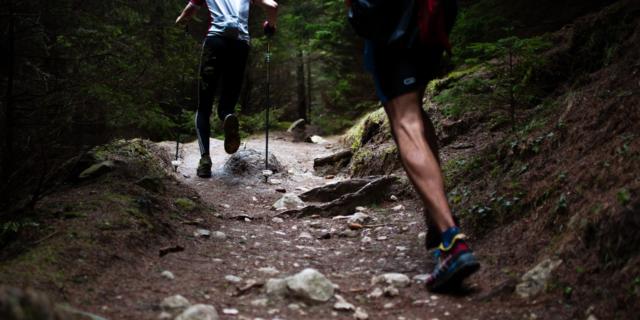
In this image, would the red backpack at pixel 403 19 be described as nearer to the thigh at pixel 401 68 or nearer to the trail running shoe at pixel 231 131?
the thigh at pixel 401 68

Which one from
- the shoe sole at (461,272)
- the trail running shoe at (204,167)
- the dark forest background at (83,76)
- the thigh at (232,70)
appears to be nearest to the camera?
the shoe sole at (461,272)

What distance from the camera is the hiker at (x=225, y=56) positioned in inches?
232

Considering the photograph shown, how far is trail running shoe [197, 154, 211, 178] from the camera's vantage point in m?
6.43

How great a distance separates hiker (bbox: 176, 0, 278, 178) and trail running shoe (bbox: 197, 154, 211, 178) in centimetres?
1

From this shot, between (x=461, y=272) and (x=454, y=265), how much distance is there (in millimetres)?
47

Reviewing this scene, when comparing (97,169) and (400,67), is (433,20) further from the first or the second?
(97,169)

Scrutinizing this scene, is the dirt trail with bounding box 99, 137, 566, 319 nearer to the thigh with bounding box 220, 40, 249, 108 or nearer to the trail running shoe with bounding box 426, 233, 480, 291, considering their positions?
the trail running shoe with bounding box 426, 233, 480, 291

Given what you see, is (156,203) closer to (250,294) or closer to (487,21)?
(250,294)

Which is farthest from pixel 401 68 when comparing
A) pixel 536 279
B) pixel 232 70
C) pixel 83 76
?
pixel 232 70

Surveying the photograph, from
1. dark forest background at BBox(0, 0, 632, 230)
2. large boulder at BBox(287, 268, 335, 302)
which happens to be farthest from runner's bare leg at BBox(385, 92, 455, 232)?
dark forest background at BBox(0, 0, 632, 230)

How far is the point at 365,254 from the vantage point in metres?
3.49

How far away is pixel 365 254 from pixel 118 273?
1674 millimetres

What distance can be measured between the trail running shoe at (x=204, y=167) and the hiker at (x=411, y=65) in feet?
13.0

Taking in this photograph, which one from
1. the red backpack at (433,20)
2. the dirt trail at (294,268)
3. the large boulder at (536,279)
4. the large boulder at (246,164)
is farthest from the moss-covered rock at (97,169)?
the large boulder at (536,279)
